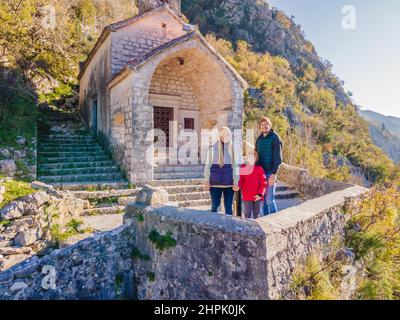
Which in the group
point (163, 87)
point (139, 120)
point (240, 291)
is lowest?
point (240, 291)

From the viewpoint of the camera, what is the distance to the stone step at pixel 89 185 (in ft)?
22.5

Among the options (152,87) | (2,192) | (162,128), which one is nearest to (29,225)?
(2,192)

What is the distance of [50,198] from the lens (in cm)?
514

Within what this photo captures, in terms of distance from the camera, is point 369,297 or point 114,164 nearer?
point 369,297

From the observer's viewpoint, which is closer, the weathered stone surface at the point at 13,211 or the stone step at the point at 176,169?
the weathered stone surface at the point at 13,211

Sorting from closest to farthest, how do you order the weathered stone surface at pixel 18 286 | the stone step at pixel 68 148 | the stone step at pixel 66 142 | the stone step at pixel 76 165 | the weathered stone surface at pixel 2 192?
the weathered stone surface at pixel 18 286, the weathered stone surface at pixel 2 192, the stone step at pixel 76 165, the stone step at pixel 68 148, the stone step at pixel 66 142

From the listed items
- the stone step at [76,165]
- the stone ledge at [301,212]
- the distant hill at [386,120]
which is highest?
the distant hill at [386,120]

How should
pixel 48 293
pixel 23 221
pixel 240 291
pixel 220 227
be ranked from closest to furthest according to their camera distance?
pixel 240 291, pixel 220 227, pixel 48 293, pixel 23 221

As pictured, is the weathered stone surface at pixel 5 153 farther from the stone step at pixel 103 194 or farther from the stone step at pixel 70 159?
the stone step at pixel 103 194

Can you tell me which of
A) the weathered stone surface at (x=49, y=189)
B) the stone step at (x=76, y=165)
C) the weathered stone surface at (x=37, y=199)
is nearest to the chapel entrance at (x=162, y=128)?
the stone step at (x=76, y=165)

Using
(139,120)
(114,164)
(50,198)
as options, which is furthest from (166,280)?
(114,164)

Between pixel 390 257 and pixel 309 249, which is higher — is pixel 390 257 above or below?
below
